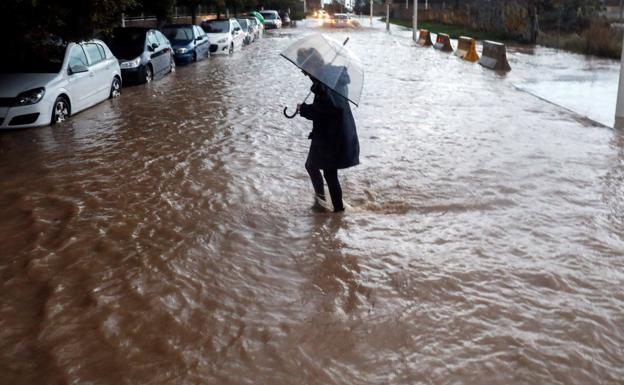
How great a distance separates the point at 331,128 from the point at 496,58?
15447mm

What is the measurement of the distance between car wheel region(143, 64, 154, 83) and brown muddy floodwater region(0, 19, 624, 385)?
602 centimetres

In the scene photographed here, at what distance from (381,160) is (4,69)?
7.09 metres

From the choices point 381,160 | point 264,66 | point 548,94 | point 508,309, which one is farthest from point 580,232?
point 264,66

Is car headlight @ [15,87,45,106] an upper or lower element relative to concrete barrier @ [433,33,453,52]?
upper

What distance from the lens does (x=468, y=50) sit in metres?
23.2

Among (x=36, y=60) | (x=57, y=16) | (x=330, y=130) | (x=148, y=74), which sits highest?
(x=57, y=16)

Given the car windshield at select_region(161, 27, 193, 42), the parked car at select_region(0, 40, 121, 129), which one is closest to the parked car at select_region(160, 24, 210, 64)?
the car windshield at select_region(161, 27, 193, 42)

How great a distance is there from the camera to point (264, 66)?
68.7 feet

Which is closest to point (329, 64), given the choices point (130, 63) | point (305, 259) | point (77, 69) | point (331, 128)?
point (331, 128)

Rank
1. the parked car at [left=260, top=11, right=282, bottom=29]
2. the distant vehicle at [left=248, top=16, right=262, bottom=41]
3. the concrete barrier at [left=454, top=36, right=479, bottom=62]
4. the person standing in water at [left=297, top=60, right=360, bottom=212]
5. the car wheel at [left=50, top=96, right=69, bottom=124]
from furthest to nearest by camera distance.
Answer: the parked car at [left=260, top=11, right=282, bottom=29] < the distant vehicle at [left=248, top=16, right=262, bottom=41] < the concrete barrier at [left=454, top=36, right=479, bottom=62] < the car wheel at [left=50, top=96, right=69, bottom=124] < the person standing in water at [left=297, top=60, right=360, bottom=212]

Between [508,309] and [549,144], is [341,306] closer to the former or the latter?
[508,309]

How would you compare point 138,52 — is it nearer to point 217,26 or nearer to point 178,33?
point 178,33

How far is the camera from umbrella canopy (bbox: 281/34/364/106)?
5462 millimetres

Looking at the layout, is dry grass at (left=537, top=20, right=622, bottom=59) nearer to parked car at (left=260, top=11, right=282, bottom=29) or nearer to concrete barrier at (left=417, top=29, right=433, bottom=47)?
concrete barrier at (left=417, top=29, right=433, bottom=47)
